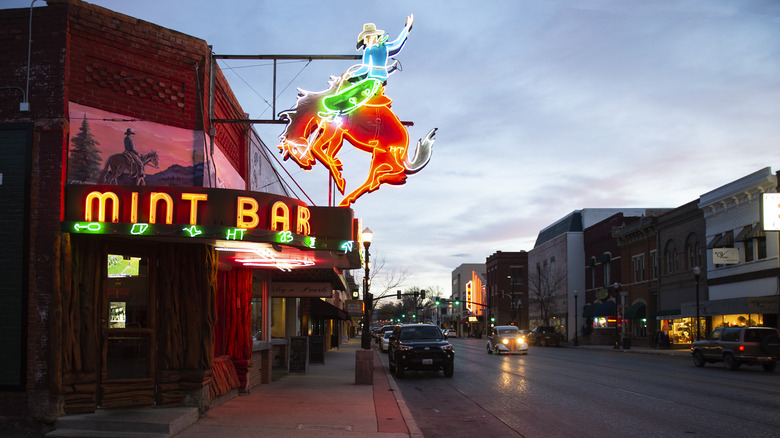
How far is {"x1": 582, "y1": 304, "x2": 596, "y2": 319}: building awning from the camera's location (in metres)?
61.4

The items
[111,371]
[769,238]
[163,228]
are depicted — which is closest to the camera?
[163,228]

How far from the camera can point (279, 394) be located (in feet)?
52.1

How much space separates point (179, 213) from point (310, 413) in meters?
→ 4.62

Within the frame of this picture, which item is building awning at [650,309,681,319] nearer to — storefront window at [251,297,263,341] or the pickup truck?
the pickup truck

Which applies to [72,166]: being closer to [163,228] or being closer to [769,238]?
[163,228]

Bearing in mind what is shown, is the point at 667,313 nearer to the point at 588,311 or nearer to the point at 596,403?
the point at 588,311

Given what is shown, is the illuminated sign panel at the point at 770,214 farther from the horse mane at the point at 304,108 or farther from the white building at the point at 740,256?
the horse mane at the point at 304,108

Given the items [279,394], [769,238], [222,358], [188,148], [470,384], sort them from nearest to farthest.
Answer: [188,148], [222,358], [279,394], [470,384], [769,238]

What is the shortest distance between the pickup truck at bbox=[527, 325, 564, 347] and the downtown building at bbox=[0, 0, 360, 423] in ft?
152

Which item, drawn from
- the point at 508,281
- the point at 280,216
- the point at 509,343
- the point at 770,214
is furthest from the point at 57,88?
the point at 508,281

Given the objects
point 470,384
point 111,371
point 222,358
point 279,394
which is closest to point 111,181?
point 111,371

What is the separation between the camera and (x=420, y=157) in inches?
573

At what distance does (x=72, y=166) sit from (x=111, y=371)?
10.6ft

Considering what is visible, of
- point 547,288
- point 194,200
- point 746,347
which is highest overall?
point 194,200
